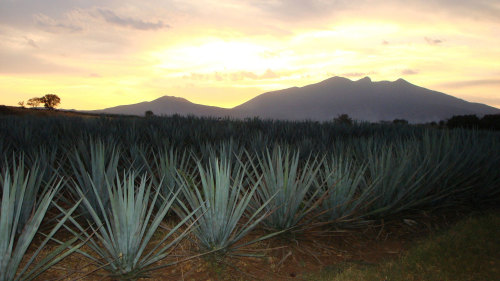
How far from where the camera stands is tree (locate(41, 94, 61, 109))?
57.6 m

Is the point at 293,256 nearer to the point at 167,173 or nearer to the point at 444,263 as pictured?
the point at 444,263

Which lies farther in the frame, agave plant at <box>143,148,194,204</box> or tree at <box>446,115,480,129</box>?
tree at <box>446,115,480,129</box>

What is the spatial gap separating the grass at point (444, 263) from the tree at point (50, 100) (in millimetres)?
60834

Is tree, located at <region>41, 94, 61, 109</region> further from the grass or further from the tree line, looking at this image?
the grass

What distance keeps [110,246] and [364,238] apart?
7.43 feet

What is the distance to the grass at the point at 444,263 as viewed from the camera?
3.00 meters

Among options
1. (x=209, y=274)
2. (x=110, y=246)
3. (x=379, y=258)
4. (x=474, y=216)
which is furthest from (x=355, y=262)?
(x=474, y=216)

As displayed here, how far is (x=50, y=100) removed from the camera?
58062 millimetres

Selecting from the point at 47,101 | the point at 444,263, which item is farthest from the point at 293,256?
the point at 47,101

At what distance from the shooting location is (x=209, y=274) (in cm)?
285

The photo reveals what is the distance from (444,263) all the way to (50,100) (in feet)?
204

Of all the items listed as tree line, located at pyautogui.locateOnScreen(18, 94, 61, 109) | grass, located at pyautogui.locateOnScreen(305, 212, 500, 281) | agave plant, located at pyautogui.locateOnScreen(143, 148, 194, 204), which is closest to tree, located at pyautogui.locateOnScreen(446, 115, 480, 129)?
grass, located at pyautogui.locateOnScreen(305, 212, 500, 281)

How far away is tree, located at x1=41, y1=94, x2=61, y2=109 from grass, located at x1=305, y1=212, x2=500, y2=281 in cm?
6083

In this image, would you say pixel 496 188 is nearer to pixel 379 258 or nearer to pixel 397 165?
pixel 397 165
